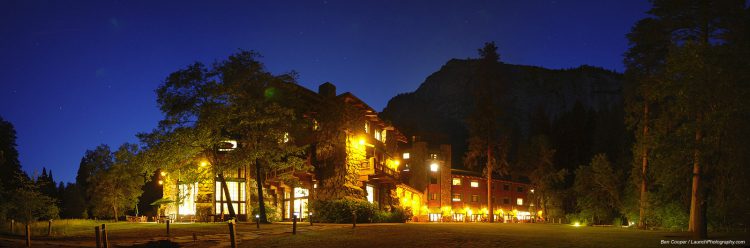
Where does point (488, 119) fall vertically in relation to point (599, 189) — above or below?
above

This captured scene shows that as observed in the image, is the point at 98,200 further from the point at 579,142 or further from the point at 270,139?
the point at 579,142

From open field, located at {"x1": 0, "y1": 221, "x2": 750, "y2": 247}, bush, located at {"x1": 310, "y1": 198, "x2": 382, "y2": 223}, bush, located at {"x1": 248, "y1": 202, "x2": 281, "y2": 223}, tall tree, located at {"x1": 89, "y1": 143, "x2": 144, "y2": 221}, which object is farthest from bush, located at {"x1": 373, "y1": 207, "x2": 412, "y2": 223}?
tall tree, located at {"x1": 89, "y1": 143, "x2": 144, "y2": 221}

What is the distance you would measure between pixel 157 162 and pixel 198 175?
266 cm

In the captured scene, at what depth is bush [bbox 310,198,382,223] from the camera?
38.7 metres

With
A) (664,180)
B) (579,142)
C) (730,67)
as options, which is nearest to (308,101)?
(664,180)

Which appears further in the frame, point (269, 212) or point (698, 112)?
point (269, 212)

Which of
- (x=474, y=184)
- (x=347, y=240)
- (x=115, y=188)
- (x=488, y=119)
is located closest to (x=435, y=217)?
(x=488, y=119)

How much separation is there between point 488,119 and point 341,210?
2811cm

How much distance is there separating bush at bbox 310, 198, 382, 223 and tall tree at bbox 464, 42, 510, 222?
23.8m

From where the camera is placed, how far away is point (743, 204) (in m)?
23.6

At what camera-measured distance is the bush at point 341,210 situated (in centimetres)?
3872

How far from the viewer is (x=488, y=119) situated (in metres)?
61.5

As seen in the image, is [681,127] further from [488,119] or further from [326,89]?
[488,119]

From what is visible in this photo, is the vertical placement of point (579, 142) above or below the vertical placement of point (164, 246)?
above
